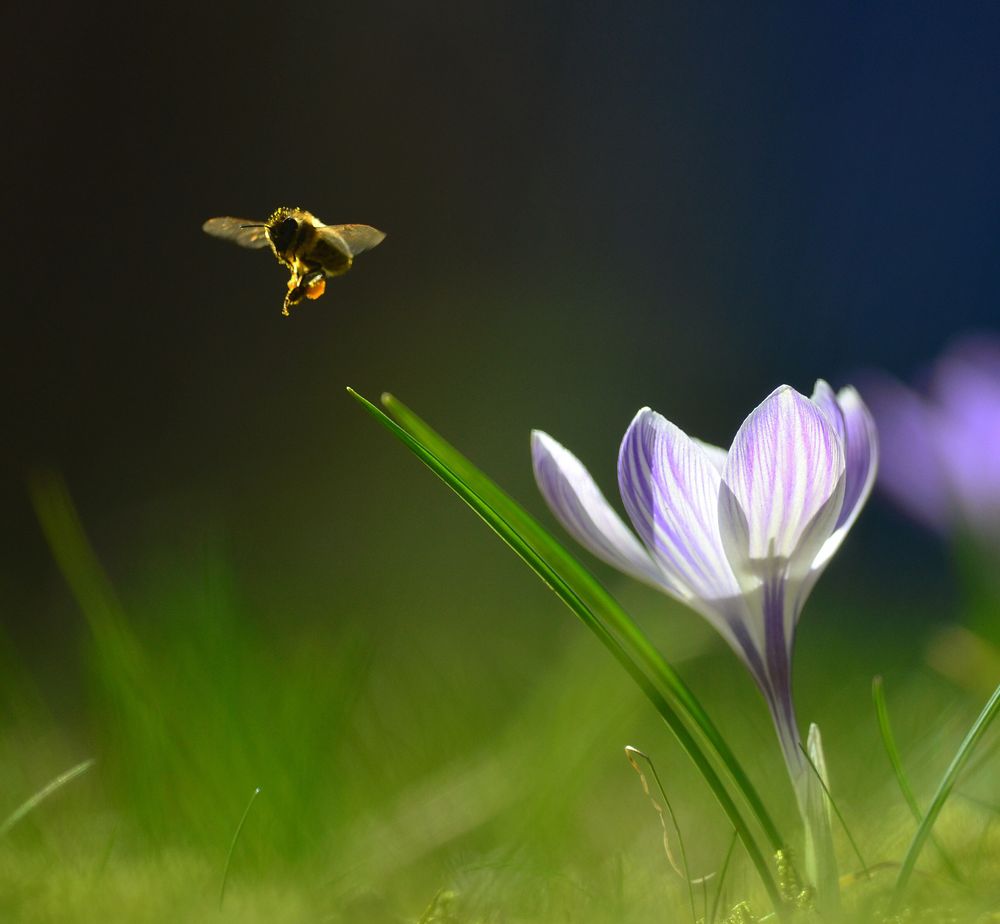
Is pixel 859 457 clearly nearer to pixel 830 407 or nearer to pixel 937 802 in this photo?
pixel 830 407

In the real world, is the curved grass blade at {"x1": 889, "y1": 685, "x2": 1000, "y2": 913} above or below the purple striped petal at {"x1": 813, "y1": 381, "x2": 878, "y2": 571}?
below

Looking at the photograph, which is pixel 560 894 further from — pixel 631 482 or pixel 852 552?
pixel 852 552

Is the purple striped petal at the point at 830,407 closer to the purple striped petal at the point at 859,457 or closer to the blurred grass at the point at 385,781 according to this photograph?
the purple striped petal at the point at 859,457

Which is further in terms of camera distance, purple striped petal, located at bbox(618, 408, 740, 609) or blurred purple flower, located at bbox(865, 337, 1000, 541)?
blurred purple flower, located at bbox(865, 337, 1000, 541)

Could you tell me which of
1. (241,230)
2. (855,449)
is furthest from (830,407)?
(241,230)

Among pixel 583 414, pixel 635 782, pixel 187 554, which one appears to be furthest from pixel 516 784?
pixel 583 414

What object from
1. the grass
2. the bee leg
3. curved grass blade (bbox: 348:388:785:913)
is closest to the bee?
the bee leg

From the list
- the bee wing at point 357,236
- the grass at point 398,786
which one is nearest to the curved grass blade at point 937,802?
the grass at point 398,786

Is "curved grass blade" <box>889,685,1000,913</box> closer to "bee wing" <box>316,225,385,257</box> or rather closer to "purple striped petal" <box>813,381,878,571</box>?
"purple striped petal" <box>813,381,878,571</box>
